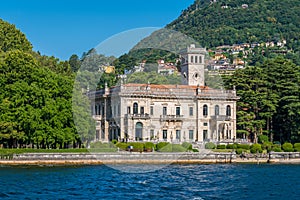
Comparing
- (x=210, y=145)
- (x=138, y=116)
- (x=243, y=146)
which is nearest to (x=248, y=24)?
(x=138, y=116)

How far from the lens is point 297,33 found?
174 m

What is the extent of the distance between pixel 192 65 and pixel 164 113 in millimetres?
7977

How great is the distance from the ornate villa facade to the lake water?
1677 cm

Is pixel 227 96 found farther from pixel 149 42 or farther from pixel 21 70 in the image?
pixel 149 42

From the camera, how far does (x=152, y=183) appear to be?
3634cm

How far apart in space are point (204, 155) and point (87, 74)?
13.3 meters

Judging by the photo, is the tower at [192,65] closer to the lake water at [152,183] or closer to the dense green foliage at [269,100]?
the dense green foliage at [269,100]

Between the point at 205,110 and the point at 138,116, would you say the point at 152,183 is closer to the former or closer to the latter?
the point at 138,116

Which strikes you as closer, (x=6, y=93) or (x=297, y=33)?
(x=6, y=93)

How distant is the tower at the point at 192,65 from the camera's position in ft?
237

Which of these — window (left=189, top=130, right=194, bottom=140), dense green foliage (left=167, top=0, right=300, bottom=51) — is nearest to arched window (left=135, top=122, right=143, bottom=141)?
window (left=189, top=130, right=194, bottom=140)

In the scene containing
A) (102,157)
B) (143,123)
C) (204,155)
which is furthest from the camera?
(143,123)

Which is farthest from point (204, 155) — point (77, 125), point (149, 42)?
point (149, 42)

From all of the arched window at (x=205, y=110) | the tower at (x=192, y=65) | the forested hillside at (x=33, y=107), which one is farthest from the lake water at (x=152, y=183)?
the tower at (x=192, y=65)
